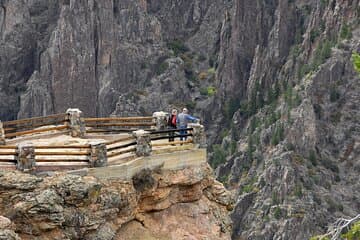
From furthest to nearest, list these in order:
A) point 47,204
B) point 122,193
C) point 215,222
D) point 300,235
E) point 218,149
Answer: point 218,149
point 300,235
point 215,222
point 122,193
point 47,204

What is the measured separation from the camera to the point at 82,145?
3012 centimetres

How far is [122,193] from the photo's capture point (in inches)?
1150

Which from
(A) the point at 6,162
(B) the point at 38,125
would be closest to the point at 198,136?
(B) the point at 38,125

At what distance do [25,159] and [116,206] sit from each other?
119 inches

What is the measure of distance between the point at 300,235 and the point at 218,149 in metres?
35.0

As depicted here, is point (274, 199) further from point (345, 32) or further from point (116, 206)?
point (116, 206)

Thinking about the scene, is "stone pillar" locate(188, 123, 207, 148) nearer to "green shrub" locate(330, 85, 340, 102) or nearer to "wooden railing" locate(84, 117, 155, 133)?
"wooden railing" locate(84, 117, 155, 133)

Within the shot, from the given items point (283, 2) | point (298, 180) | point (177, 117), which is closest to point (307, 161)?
point (298, 180)

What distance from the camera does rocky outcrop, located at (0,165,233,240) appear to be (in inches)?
1065

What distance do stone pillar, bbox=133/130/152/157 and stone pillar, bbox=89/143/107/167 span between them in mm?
1887

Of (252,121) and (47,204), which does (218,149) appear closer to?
(252,121)

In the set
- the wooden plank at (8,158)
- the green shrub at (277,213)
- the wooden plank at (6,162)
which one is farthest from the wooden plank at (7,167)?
the green shrub at (277,213)

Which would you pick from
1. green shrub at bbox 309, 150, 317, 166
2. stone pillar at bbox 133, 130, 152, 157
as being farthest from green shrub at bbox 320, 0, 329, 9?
stone pillar at bbox 133, 130, 152, 157

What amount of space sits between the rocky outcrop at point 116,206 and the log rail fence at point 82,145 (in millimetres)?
674
